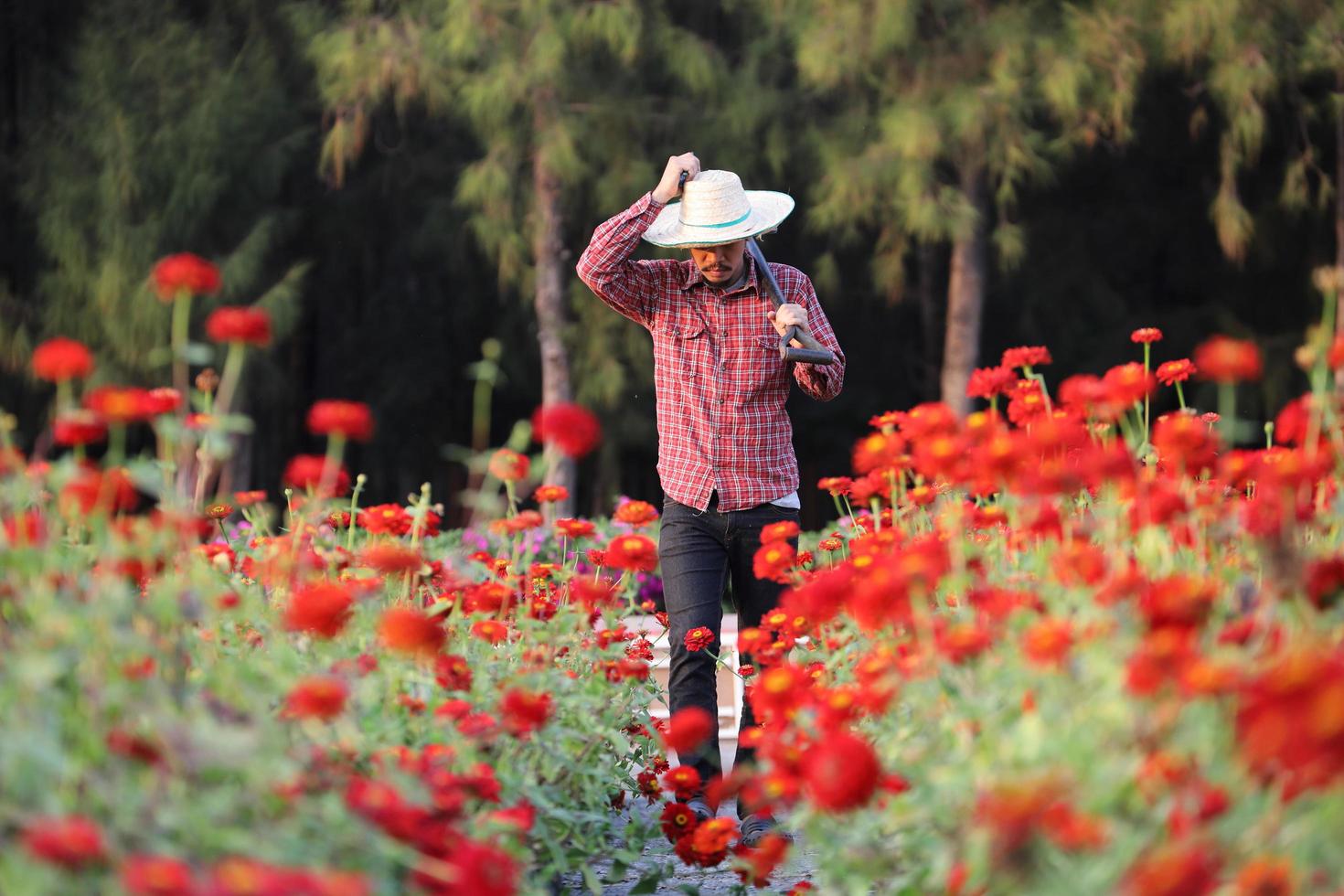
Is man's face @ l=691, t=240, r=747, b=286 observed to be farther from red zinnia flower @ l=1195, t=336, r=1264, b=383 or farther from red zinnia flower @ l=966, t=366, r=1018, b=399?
red zinnia flower @ l=1195, t=336, r=1264, b=383

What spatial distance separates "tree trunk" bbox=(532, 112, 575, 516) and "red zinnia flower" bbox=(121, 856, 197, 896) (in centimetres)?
733

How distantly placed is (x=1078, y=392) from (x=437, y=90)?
21.3ft

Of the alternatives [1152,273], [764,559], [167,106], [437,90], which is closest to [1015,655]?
[764,559]

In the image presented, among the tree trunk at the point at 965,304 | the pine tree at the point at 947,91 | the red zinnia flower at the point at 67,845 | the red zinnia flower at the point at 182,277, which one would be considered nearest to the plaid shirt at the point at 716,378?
the red zinnia flower at the point at 182,277

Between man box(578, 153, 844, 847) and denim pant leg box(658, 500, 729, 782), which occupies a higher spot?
man box(578, 153, 844, 847)

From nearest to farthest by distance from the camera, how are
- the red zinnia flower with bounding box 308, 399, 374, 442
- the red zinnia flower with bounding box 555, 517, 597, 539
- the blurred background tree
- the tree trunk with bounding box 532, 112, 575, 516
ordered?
the red zinnia flower with bounding box 308, 399, 374, 442 < the red zinnia flower with bounding box 555, 517, 597, 539 < the blurred background tree < the tree trunk with bounding box 532, 112, 575, 516

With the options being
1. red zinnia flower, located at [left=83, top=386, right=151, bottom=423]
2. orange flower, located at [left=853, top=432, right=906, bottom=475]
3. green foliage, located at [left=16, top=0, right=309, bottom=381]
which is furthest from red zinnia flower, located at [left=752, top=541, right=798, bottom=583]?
green foliage, located at [left=16, top=0, right=309, bottom=381]

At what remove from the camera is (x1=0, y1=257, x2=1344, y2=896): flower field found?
5.05ft

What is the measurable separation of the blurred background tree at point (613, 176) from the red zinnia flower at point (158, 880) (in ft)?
22.6

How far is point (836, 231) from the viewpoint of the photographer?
9.47m

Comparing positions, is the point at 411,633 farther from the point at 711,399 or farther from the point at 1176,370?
the point at 1176,370

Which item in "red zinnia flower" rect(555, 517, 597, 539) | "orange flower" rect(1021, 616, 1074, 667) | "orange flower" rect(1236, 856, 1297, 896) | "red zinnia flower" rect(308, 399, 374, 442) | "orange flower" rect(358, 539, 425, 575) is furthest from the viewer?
"red zinnia flower" rect(555, 517, 597, 539)

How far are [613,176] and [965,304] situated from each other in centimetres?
215

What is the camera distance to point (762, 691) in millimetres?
2209
